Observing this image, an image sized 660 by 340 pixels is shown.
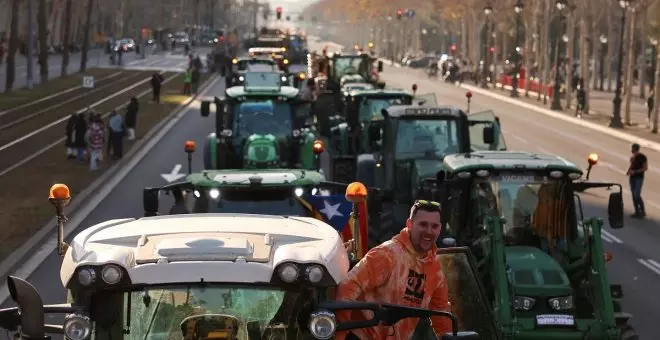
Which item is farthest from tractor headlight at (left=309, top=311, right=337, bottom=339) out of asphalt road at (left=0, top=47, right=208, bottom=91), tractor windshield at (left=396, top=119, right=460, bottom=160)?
asphalt road at (left=0, top=47, right=208, bottom=91)

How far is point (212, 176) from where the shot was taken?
15750 mm

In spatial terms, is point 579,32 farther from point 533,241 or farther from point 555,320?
point 555,320

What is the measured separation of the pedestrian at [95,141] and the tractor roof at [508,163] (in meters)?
22.3

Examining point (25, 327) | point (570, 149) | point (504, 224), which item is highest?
point (25, 327)

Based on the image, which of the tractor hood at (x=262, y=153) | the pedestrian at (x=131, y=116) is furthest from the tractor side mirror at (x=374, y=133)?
the pedestrian at (x=131, y=116)

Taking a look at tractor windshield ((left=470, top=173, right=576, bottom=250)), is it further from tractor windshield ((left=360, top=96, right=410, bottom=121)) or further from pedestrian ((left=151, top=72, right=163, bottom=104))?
pedestrian ((left=151, top=72, right=163, bottom=104))

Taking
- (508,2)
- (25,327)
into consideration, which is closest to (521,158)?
(25,327)

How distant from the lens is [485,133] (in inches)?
981

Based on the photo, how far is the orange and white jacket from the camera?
25.5 feet

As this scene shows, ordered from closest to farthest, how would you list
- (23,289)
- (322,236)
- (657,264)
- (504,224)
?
(23,289) → (322,236) → (504,224) → (657,264)

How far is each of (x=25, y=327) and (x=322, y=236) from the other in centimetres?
171

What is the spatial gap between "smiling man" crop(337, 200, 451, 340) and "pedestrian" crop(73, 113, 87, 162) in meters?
31.0

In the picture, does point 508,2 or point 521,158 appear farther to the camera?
point 508,2

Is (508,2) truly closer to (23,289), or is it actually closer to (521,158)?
(521,158)
